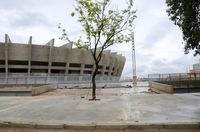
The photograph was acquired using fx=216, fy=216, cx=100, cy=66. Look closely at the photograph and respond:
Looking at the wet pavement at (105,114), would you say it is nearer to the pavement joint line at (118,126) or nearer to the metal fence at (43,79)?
the pavement joint line at (118,126)

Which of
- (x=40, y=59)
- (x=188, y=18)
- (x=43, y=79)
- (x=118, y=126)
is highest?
(x=40, y=59)

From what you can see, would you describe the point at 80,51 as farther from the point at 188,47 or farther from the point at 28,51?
the point at 188,47

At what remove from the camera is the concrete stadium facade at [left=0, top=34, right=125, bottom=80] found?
2076 inches

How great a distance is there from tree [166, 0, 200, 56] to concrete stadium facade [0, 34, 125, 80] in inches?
1608

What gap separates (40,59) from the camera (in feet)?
186

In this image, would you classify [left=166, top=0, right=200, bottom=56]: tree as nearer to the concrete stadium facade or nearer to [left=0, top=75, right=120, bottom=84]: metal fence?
[left=0, top=75, right=120, bottom=84]: metal fence

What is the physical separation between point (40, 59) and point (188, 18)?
51.1 metres

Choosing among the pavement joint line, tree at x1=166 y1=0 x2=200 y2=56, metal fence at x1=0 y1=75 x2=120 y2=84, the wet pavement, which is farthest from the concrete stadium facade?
the pavement joint line

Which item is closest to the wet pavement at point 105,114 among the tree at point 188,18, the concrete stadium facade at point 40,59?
the tree at point 188,18

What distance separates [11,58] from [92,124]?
51.7 m

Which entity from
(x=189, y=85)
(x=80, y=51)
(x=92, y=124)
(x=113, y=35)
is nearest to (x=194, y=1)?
(x=92, y=124)

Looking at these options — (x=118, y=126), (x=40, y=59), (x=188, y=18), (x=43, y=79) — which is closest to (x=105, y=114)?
(x=118, y=126)

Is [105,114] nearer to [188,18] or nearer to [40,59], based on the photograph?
[188,18]

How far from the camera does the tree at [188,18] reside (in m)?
9.22
